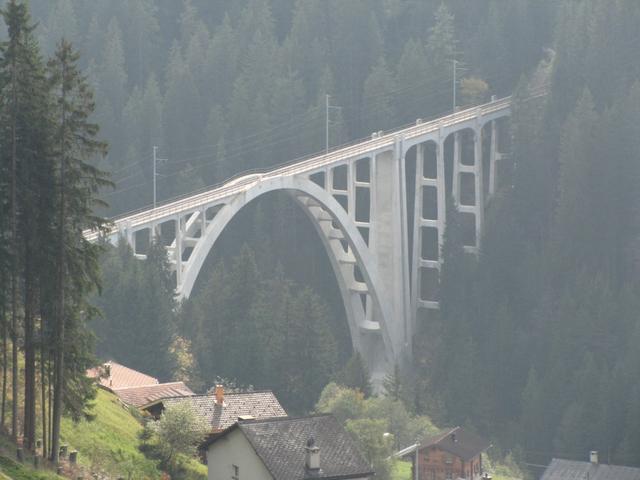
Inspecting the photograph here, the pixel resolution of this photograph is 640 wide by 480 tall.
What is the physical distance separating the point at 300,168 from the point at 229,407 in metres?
34.5

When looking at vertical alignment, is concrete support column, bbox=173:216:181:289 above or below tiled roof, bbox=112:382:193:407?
above

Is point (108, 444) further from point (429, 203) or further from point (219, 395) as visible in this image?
point (429, 203)

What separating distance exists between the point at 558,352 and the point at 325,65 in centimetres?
3065

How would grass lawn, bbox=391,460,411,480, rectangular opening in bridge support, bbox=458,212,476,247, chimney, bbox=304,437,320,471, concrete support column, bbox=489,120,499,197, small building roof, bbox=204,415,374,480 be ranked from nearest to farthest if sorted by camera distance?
chimney, bbox=304,437,320,471 < small building roof, bbox=204,415,374,480 < grass lawn, bbox=391,460,411,480 < rectangular opening in bridge support, bbox=458,212,476,247 < concrete support column, bbox=489,120,499,197

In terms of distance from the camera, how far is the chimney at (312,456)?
37.5m

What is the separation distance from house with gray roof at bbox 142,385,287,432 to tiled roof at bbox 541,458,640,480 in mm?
21046

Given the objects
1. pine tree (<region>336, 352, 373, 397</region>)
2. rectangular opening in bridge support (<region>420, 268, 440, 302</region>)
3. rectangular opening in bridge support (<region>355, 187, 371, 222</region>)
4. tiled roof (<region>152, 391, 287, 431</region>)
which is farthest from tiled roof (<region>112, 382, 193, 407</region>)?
rectangular opening in bridge support (<region>355, 187, 371, 222</region>)

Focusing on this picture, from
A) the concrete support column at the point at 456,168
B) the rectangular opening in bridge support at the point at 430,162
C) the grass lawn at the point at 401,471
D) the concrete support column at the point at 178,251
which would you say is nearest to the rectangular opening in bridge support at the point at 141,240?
the concrete support column at the point at 178,251

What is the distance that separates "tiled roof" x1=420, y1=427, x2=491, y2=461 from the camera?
2448 inches

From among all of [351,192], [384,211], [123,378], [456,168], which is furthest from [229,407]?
[456,168]

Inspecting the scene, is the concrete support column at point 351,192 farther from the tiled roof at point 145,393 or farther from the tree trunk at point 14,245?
the tree trunk at point 14,245

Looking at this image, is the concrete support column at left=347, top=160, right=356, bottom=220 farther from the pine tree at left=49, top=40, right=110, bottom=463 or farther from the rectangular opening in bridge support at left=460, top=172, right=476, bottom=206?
the pine tree at left=49, top=40, right=110, bottom=463

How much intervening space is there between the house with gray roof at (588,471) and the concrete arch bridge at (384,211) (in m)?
16.1

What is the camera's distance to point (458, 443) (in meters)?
63.2
